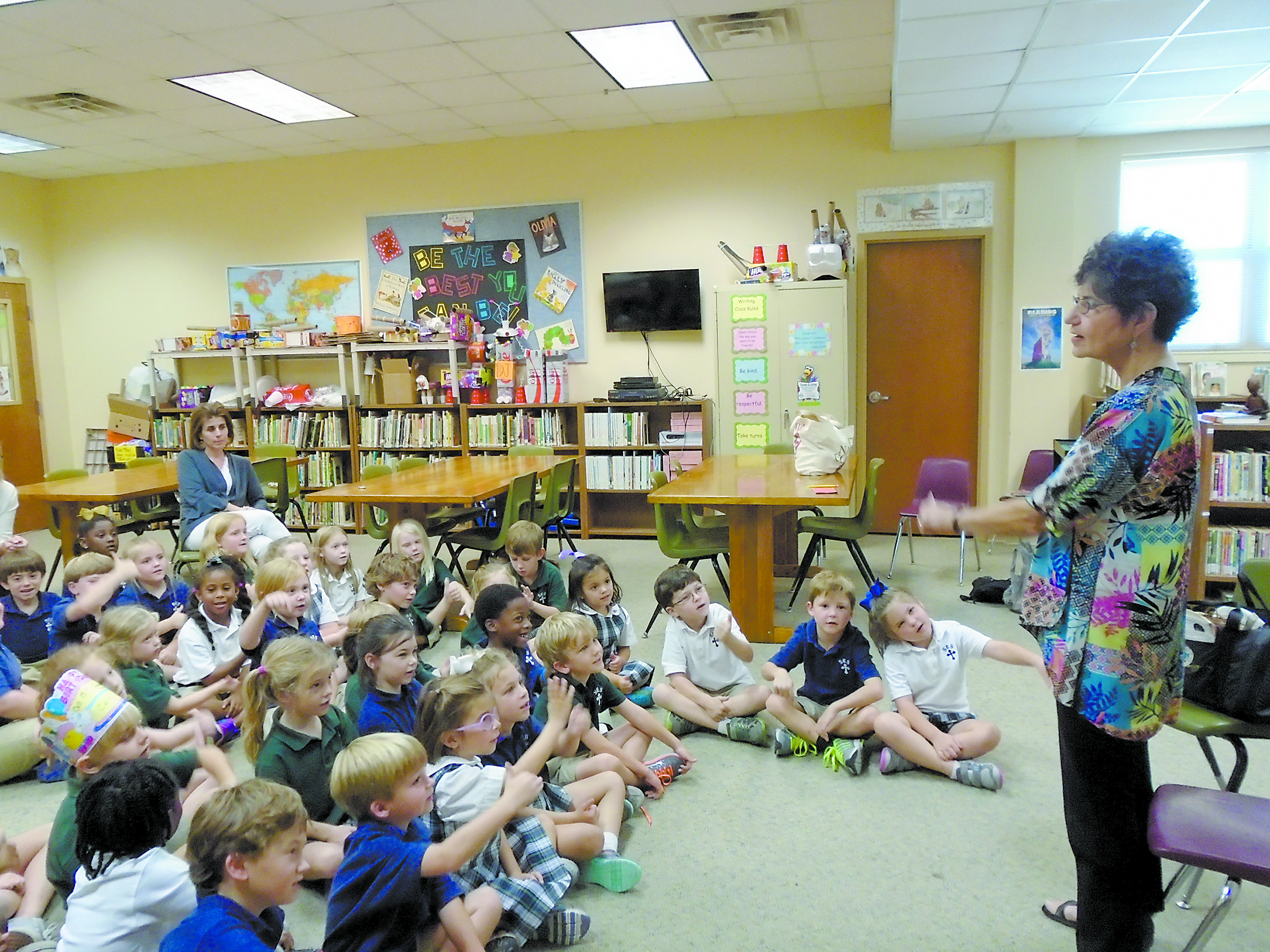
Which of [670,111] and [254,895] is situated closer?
[254,895]

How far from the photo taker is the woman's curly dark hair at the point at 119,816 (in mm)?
1501

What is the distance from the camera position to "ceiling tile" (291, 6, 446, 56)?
14.9ft

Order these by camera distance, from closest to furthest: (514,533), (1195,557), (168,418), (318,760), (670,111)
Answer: (318,760), (514,533), (1195,557), (670,111), (168,418)

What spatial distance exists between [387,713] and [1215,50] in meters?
4.76

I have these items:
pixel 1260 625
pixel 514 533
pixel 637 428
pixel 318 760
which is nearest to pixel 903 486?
pixel 637 428

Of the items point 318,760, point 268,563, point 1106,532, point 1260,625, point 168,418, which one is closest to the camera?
point 1106,532

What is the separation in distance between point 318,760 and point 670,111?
5.55 m

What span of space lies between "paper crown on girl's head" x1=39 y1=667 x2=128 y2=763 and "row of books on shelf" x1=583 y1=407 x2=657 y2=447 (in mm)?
5010

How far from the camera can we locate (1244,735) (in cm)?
208

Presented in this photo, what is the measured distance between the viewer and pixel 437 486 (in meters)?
4.76

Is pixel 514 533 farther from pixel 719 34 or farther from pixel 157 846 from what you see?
pixel 719 34

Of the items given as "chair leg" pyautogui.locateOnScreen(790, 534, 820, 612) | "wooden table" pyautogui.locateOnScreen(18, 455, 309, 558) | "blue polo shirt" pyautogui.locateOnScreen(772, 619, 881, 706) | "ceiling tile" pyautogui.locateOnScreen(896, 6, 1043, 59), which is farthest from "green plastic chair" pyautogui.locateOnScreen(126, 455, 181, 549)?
"ceiling tile" pyautogui.locateOnScreen(896, 6, 1043, 59)

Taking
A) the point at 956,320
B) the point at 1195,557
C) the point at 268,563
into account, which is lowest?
the point at 1195,557

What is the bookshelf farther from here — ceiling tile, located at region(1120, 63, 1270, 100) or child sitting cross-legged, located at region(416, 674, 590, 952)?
child sitting cross-legged, located at region(416, 674, 590, 952)
